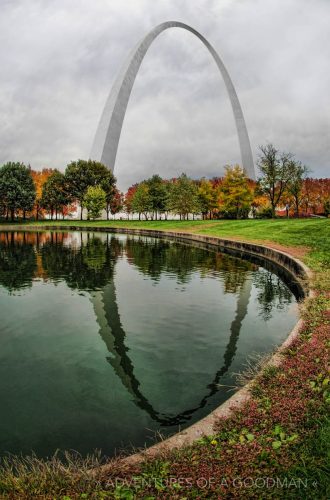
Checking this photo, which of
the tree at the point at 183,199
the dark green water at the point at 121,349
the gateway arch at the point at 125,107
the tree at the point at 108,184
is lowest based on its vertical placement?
the dark green water at the point at 121,349

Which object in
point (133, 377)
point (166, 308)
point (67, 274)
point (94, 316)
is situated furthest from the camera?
point (67, 274)

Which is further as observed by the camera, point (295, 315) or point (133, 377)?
point (295, 315)

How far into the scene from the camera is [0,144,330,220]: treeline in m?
58.9

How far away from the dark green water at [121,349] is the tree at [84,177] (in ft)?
201

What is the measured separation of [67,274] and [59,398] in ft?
38.6

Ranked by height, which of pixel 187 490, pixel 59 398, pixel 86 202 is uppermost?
pixel 86 202

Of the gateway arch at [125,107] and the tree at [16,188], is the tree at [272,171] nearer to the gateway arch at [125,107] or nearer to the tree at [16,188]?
the gateway arch at [125,107]

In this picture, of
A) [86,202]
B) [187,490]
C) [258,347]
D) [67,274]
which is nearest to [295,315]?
[258,347]

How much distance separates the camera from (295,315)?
10.5 m

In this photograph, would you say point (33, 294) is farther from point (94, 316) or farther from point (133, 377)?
point (133, 377)

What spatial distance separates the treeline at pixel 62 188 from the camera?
74.4 m

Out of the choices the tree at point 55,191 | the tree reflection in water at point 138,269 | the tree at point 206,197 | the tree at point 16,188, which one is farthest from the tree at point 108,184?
the tree reflection in water at point 138,269

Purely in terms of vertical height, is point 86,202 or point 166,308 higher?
point 86,202

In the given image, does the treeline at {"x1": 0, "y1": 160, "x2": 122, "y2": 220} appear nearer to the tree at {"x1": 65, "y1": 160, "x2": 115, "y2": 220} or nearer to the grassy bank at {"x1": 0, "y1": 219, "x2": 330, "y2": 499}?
the tree at {"x1": 65, "y1": 160, "x2": 115, "y2": 220}
